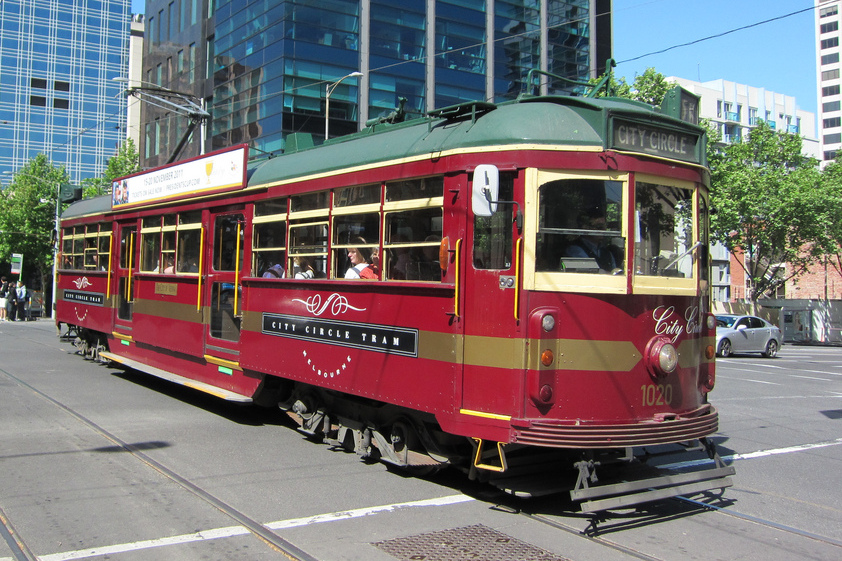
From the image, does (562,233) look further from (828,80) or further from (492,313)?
(828,80)

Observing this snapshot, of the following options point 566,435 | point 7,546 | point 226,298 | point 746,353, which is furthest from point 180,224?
point 746,353

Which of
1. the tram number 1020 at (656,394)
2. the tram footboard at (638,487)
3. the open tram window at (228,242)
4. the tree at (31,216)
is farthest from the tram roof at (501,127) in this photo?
the tree at (31,216)

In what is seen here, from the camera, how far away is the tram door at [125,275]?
1277 cm

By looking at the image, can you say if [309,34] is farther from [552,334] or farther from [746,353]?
[552,334]

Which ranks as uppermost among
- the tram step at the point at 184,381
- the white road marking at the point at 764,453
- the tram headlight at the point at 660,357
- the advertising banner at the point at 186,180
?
the advertising banner at the point at 186,180

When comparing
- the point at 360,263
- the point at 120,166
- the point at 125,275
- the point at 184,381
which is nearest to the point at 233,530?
the point at 360,263

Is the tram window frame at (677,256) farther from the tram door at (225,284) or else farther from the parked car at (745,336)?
the parked car at (745,336)

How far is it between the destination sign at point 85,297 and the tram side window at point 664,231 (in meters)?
11.1

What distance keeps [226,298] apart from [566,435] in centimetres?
583

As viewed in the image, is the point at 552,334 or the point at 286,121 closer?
A: the point at 552,334

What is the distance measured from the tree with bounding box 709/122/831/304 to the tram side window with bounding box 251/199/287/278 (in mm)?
29640

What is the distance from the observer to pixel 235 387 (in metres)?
9.61

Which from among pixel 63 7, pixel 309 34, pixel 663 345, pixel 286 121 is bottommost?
pixel 663 345

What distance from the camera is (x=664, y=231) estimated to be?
20.6 feet
